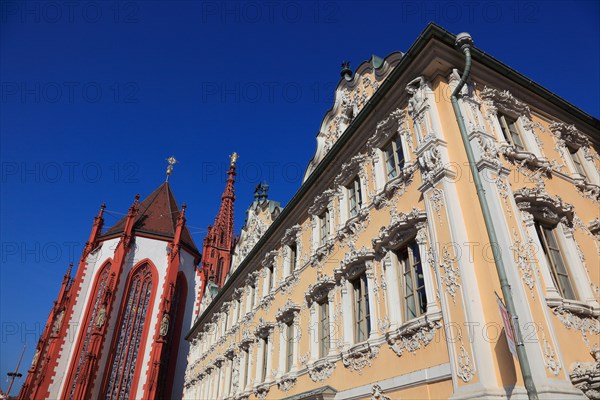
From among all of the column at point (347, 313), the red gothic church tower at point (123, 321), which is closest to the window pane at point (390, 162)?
the column at point (347, 313)

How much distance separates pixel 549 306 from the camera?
22.4 ft

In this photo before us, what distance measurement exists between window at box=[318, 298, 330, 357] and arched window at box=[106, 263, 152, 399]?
99.8 feet

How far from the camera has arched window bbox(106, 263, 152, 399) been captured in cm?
3416

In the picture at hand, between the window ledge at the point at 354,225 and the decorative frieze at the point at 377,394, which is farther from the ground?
the window ledge at the point at 354,225

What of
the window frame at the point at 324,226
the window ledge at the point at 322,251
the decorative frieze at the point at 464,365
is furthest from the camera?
the window frame at the point at 324,226

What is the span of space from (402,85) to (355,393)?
7632 millimetres

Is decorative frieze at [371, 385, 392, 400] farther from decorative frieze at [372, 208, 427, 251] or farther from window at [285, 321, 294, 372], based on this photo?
window at [285, 321, 294, 372]

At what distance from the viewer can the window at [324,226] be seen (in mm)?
12919

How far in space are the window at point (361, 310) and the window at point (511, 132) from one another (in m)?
4.85

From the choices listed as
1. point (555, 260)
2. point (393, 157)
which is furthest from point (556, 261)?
point (393, 157)

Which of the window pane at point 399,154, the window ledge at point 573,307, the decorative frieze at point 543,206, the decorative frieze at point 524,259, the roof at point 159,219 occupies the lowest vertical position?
the window ledge at point 573,307

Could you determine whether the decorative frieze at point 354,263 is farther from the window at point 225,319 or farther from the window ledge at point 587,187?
the window at point 225,319

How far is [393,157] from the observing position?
10.3 metres

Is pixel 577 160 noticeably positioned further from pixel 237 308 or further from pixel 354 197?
pixel 237 308
